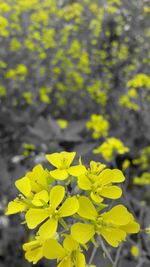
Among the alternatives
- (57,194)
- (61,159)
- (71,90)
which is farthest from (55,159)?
(71,90)

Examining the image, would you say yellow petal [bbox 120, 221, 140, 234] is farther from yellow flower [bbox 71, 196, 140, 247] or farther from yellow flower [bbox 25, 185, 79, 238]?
yellow flower [bbox 25, 185, 79, 238]

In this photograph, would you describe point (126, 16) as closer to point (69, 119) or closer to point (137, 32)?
point (137, 32)

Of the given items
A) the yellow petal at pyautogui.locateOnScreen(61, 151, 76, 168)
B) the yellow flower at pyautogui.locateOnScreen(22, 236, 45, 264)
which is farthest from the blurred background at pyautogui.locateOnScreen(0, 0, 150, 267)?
the yellow flower at pyautogui.locateOnScreen(22, 236, 45, 264)

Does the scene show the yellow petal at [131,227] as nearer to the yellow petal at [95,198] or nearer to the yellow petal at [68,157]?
the yellow petal at [95,198]

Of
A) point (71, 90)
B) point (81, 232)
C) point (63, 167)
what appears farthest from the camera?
point (71, 90)

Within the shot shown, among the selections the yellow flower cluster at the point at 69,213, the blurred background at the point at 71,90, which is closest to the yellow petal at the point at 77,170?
the yellow flower cluster at the point at 69,213

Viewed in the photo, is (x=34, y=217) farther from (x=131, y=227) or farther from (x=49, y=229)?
(x=131, y=227)
